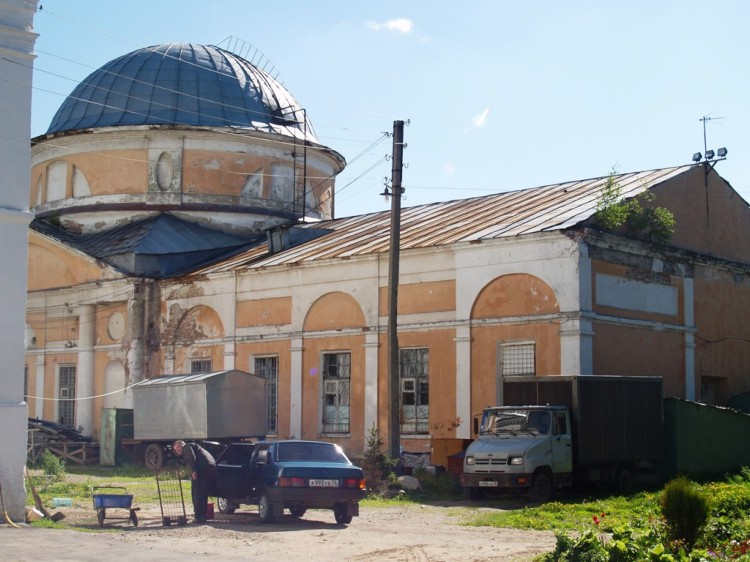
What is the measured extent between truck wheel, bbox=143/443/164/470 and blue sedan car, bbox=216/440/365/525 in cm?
1072

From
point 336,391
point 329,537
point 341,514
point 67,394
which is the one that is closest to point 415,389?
point 336,391

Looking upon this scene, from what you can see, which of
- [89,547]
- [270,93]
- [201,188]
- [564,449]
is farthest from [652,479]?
[270,93]

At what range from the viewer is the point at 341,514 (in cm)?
1633

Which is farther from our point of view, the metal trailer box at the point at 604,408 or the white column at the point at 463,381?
the white column at the point at 463,381

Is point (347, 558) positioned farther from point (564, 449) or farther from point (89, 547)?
point (564, 449)

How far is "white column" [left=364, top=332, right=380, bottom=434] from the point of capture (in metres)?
26.4

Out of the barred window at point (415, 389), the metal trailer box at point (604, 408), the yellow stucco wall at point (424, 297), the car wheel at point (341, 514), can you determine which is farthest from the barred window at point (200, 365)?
the car wheel at point (341, 514)

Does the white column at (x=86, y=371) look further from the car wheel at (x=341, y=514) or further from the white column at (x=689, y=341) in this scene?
the car wheel at (x=341, y=514)

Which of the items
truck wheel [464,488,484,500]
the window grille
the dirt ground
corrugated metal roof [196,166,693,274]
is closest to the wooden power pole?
truck wheel [464,488,484,500]

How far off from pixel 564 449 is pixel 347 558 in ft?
26.5

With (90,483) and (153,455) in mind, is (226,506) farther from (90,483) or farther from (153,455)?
(153,455)

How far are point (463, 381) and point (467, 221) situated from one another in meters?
4.73

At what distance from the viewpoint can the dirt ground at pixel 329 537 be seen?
1284cm

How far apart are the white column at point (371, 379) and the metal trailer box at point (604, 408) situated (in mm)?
5272
